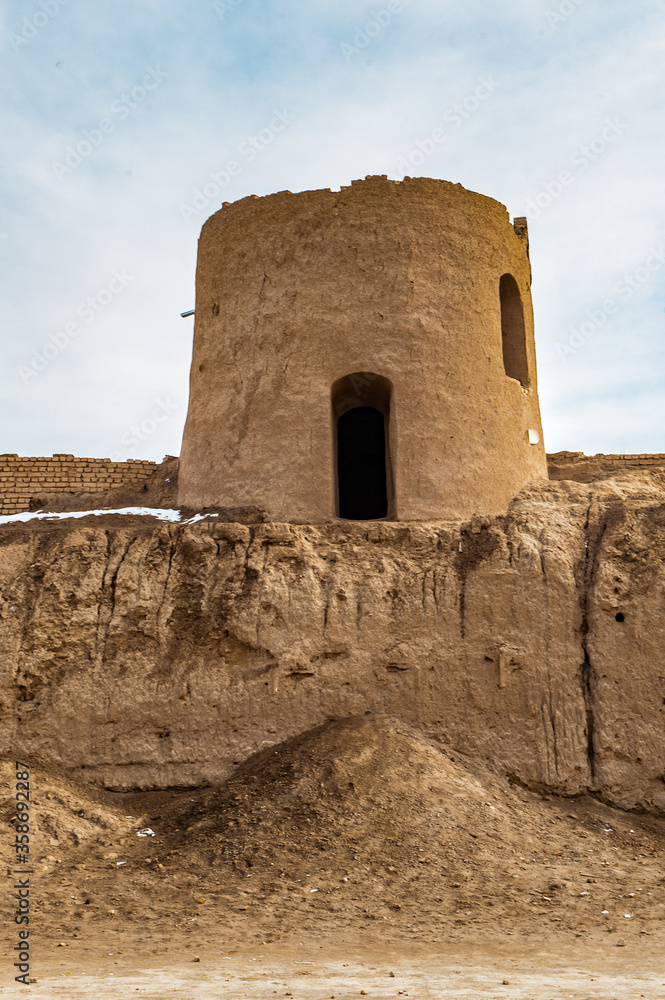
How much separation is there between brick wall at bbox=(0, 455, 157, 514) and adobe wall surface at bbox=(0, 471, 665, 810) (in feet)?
7.81

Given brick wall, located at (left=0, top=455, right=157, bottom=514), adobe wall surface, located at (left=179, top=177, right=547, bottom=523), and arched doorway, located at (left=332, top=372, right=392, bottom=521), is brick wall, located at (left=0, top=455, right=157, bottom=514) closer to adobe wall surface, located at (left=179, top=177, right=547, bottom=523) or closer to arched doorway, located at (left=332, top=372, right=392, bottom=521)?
adobe wall surface, located at (left=179, top=177, right=547, bottom=523)

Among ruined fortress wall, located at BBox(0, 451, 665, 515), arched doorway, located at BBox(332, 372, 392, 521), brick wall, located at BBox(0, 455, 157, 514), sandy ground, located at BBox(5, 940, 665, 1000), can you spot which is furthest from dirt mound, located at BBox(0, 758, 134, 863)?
arched doorway, located at BBox(332, 372, 392, 521)

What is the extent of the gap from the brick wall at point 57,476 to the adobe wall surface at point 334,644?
93.7 inches

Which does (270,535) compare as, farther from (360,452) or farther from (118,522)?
(360,452)

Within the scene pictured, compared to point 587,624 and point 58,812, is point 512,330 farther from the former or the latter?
point 58,812

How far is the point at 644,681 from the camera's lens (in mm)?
10023

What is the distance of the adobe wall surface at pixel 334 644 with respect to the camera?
9938 mm

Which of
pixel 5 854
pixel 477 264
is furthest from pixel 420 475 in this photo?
pixel 5 854

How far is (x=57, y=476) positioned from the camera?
44.0ft

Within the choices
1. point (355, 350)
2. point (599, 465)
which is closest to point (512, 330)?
point (599, 465)

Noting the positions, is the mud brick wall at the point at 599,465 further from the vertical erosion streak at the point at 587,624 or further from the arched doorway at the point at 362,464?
the arched doorway at the point at 362,464

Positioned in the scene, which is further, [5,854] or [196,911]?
[5,854]

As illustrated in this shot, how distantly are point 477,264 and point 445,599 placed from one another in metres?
4.68

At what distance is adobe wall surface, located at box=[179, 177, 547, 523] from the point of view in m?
11.6
